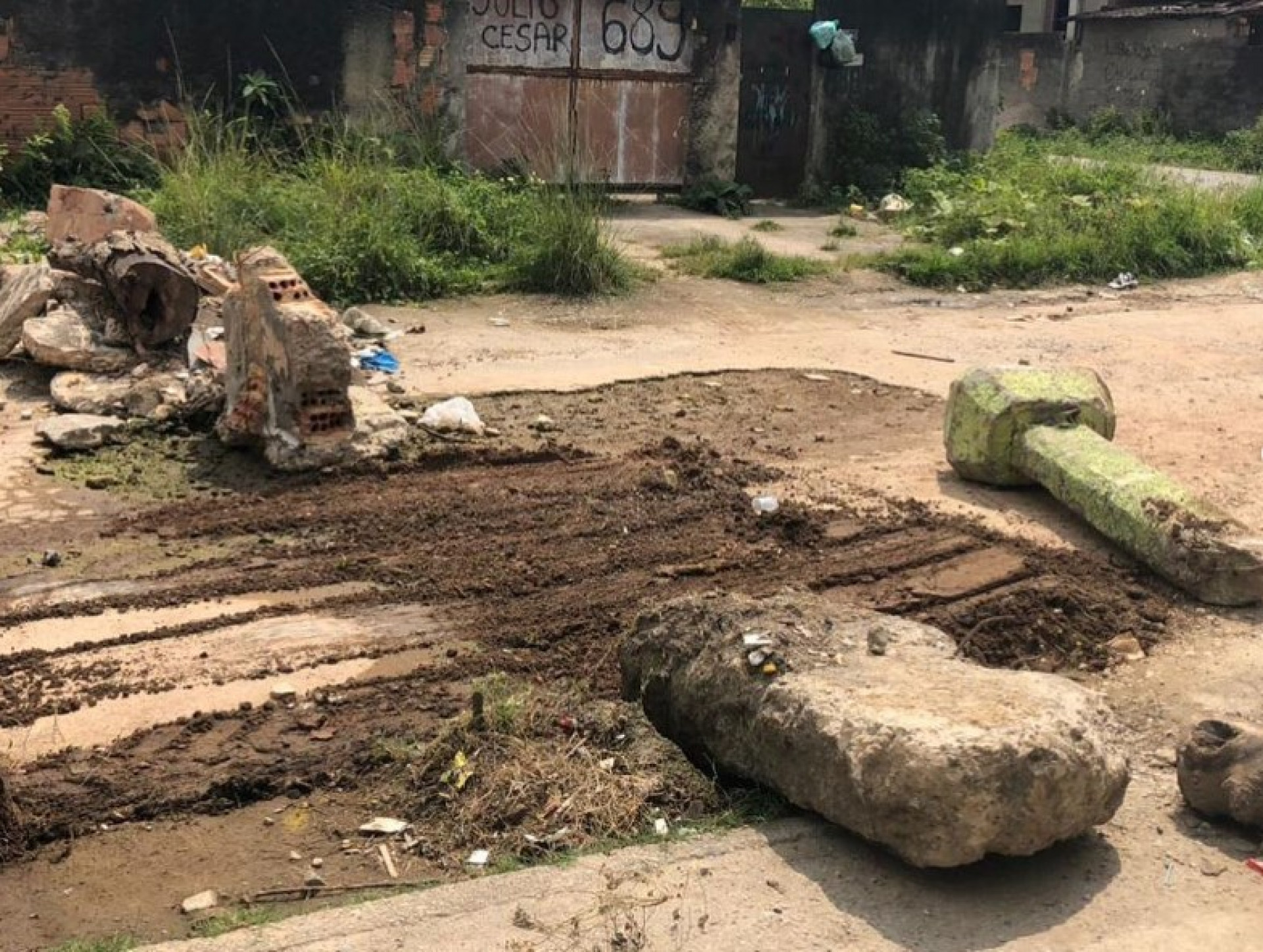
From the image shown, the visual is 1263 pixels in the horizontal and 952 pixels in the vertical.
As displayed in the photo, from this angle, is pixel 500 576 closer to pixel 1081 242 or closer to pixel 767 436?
pixel 767 436

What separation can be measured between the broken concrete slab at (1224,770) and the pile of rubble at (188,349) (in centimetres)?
392

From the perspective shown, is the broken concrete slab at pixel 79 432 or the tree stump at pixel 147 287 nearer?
the broken concrete slab at pixel 79 432

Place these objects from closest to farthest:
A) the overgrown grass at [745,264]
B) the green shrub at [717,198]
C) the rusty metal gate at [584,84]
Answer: the overgrown grass at [745,264]
the rusty metal gate at [584,84]
the green shrub at [717,198]

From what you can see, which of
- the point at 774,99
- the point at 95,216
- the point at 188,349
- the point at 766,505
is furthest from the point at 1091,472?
the point at 774,99

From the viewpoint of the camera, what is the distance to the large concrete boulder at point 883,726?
328 cm

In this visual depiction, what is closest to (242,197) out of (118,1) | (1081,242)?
(118,1)

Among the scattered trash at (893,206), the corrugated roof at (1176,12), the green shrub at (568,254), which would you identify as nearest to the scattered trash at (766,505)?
the green shrub at (568,254)

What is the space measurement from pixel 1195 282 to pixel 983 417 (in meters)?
6.88

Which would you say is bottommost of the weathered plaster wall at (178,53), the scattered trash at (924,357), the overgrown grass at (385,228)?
the scattered trash at (924,357)

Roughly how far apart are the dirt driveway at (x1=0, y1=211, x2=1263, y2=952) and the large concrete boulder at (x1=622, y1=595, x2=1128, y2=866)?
186mm

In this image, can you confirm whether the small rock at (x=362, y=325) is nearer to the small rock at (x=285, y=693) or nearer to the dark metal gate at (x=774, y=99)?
the small rock at (x=285, y=693)

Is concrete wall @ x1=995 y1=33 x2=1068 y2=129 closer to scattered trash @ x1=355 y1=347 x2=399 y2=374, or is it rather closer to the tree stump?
scattered trash @ x1=355 y1=347 x2=399 y2=374

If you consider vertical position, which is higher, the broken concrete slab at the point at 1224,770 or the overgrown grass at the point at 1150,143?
the overgrown grass at the point at 1150,143

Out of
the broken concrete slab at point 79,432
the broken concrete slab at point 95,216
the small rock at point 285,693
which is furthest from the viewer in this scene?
the broken concrete slab at point 95,216
